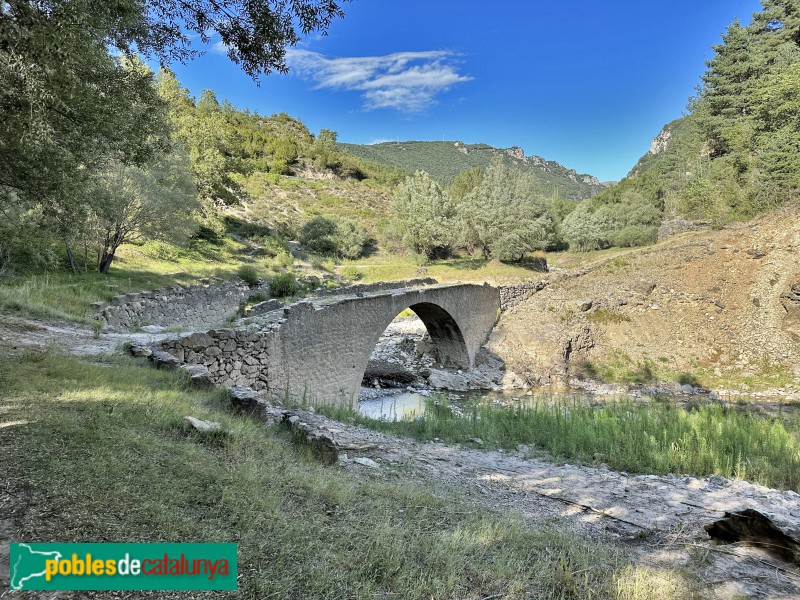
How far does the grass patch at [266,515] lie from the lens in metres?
2.54

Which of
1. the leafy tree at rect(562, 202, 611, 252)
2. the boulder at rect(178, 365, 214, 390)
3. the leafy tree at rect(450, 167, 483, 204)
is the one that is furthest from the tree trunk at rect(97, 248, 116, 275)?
the leafy tree at rect(450, 167, 483, 204)

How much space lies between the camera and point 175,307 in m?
13.8

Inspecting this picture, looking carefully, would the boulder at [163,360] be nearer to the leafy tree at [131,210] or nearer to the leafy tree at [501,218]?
the leafy tree at [131,210]

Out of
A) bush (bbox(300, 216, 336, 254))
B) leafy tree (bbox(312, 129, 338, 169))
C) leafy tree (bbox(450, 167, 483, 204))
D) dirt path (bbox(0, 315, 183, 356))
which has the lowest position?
dirt path (bbox(0, 315, 183, 356))

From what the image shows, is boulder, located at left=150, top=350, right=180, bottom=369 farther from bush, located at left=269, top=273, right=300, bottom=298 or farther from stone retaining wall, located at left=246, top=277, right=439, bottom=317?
bush, located at left=269, top=273, right=300, bottom=298

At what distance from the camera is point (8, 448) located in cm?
329

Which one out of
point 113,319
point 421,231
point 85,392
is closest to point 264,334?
point 113,319

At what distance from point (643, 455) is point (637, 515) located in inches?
128

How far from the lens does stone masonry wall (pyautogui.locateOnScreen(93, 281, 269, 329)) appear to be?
11.4m

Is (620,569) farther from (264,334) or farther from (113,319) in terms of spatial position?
(113,319)

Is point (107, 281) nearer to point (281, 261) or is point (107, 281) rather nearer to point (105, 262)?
point (105, 262)

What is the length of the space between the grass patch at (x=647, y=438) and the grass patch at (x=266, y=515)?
446 centimetres

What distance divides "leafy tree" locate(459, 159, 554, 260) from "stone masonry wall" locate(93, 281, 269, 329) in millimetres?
22822

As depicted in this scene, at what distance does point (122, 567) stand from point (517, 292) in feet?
90.2
